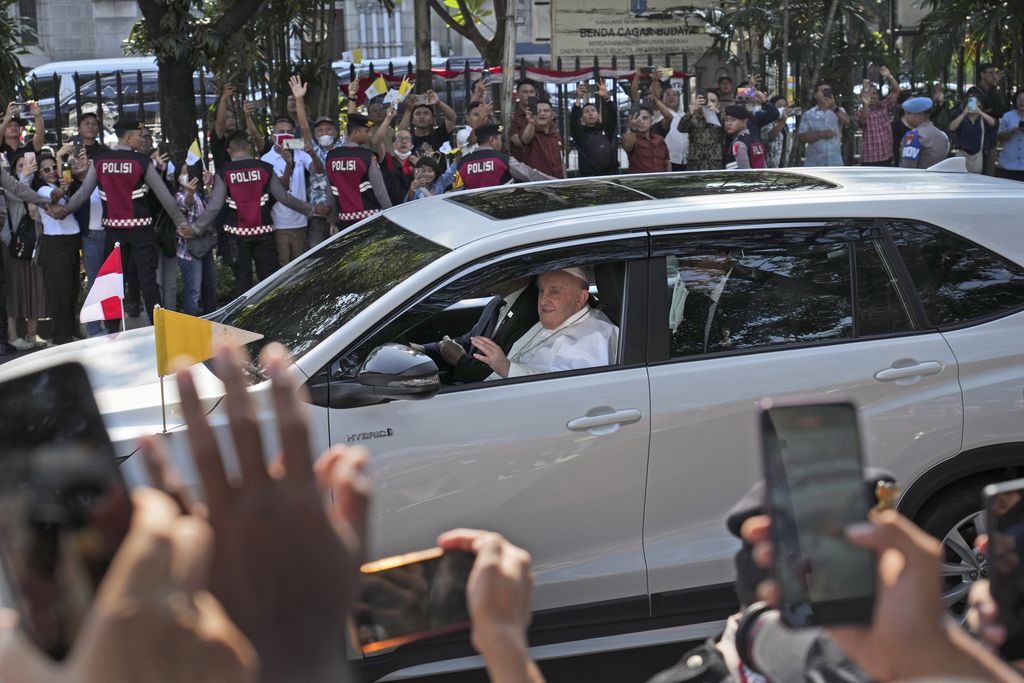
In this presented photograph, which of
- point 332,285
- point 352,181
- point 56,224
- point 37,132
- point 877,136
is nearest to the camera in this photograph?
point 332,285

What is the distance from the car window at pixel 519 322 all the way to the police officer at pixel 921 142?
28.5 feet

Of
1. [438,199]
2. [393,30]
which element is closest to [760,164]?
[438,199]

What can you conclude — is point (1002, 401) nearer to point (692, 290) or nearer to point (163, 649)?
point (692, 290)

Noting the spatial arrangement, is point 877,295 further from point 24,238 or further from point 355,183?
point 24,238

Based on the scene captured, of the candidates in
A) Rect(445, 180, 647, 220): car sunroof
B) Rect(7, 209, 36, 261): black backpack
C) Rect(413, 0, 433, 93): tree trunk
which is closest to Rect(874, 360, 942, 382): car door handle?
Rect(445, 180, 647, 220): car sunroof

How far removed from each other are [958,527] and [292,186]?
7461mm

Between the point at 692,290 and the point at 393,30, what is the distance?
38.1 metres

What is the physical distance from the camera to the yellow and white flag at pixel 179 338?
3.70 meters

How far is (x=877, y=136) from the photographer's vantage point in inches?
562

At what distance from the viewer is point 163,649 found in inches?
48.8

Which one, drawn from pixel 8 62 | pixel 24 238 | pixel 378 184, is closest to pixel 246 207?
pixel 378 184

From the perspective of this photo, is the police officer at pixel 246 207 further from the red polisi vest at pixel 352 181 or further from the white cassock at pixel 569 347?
the white cassock at pixel 569 347

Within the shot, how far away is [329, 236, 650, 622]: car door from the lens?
403cm

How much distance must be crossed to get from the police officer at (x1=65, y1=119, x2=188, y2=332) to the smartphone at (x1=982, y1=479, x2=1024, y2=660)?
8575 mm
